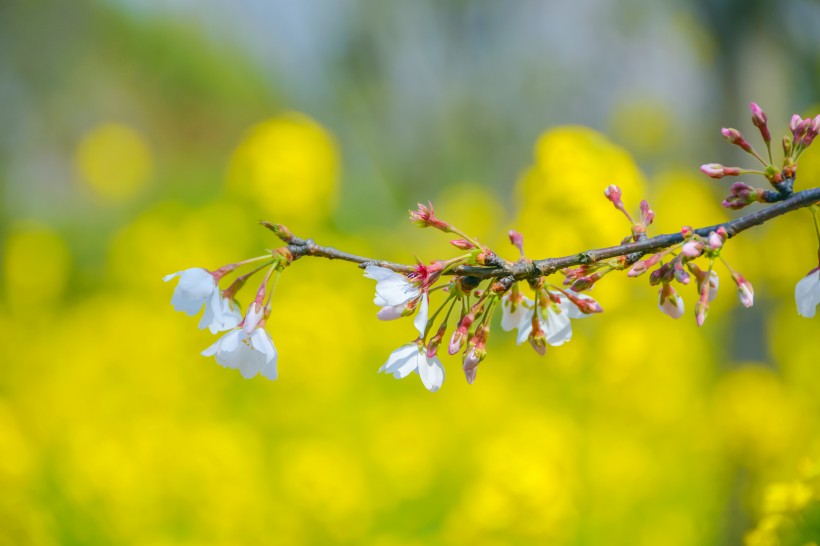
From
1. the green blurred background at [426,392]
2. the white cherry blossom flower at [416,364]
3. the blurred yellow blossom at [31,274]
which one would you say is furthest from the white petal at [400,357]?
the blurred yellow blossom at [31,274]

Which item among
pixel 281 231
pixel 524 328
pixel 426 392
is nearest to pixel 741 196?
pixel 524 328

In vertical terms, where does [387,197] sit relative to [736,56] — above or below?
above

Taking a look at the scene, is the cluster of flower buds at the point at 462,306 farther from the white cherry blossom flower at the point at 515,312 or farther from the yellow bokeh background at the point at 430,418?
the yellow bokeh background at the point at 430,418

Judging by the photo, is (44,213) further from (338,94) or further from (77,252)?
(338,94)

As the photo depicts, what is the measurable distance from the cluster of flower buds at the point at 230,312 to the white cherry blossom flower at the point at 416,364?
64 millimetres

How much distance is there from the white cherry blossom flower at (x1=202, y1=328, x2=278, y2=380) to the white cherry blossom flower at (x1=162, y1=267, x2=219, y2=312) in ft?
0.07

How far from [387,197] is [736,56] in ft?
11.6

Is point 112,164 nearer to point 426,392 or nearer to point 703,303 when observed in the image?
point 426,392

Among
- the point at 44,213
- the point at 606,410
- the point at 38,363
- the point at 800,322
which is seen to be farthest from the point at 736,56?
the point at 44,213

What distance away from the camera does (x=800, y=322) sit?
1611mm

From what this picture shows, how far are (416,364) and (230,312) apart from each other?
0.11 m

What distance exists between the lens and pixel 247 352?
18.2 inches

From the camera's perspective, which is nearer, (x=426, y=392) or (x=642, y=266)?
(x=642, y=266)

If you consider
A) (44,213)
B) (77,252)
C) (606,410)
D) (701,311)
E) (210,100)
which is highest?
(210,100)
